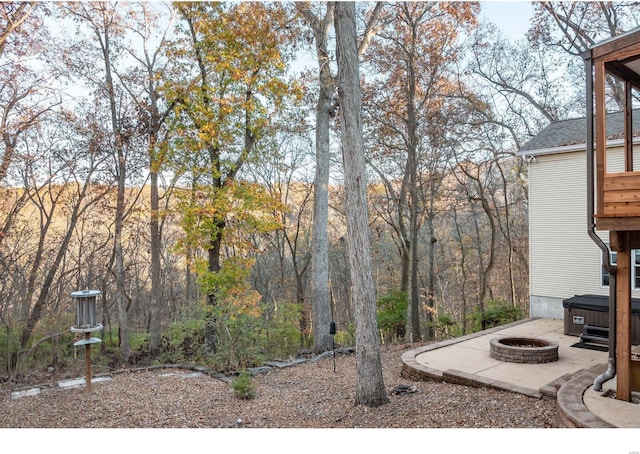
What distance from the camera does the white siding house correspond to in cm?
769

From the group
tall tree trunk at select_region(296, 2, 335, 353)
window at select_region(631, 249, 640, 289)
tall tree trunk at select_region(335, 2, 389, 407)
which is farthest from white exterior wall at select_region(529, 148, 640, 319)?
tall tree trunk at select_region(335, 2, 389, 407)

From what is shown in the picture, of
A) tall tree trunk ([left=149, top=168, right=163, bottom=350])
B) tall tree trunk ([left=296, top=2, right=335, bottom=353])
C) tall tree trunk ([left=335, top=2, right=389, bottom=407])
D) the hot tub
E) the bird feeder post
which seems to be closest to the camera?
tall tree trunk ([left=335, top=2, right=389, bottom=407])

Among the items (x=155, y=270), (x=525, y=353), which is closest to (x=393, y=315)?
(x=525, y=353)

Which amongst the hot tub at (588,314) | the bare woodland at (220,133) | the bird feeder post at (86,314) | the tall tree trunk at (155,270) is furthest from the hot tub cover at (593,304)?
the tall tree trunk at (155,270)

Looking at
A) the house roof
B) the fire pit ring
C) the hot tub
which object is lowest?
the fire pit ring

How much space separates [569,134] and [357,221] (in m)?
5.95

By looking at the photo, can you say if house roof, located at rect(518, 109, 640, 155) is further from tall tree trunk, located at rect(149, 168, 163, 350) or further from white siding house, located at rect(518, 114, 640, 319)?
tall tree trunk, located at rect(149, 168, 163, 350)

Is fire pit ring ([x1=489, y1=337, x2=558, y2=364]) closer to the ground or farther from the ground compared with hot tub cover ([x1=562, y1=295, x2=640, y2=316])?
closer to the ground

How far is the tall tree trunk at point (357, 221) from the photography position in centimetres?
445

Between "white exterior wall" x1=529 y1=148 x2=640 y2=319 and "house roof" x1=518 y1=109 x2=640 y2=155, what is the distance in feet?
0.74
